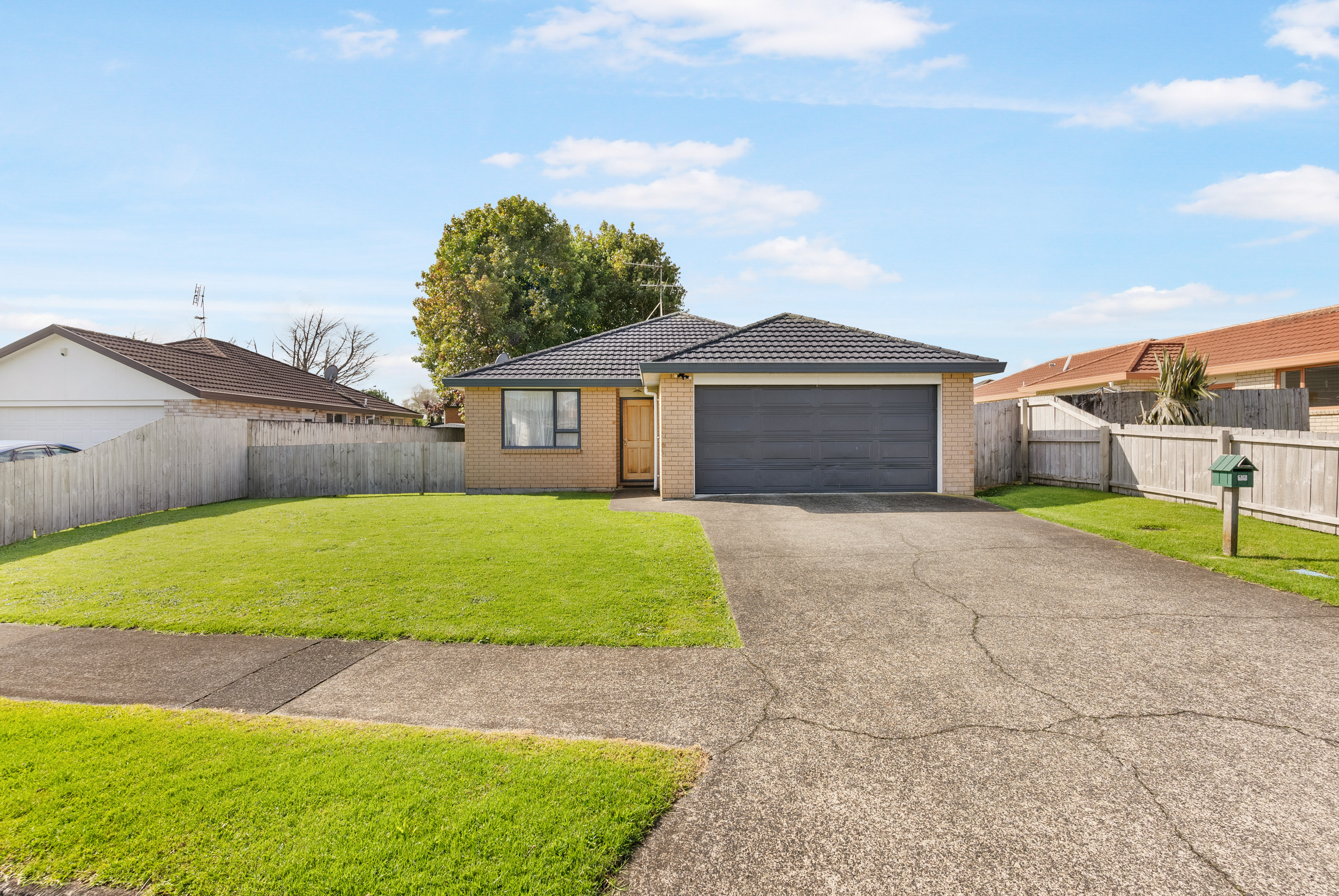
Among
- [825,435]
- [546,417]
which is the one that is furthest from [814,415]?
[546,417]

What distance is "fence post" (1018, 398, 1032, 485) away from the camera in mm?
15703

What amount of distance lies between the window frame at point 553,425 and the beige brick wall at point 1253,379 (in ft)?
68.0

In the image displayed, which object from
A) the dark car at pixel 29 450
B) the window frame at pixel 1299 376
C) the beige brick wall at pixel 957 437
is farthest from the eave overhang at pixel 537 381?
the window frame at pixel 1299 376

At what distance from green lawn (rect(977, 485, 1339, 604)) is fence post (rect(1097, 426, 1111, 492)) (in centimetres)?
20

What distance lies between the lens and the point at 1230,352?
22.6 metres

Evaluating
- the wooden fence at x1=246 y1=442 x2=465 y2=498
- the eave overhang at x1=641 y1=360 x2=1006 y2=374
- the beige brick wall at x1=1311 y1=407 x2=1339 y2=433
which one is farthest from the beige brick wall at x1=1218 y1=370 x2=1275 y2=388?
the wooden fence at x1=246 y1=442 x2=465 y2=498

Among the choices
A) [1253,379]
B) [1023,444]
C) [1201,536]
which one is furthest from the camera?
[1253,379]

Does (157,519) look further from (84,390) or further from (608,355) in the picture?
(608,355)

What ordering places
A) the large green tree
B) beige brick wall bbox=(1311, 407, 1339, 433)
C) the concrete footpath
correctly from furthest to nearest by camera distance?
the large green tree → beige brick wall bbox=(1311, 407, 1339, 433) → the concrete footpath

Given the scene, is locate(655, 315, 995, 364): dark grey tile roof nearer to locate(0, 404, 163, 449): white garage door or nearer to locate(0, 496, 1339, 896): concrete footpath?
locate(0, 496, 1339, 896): concrete footpath

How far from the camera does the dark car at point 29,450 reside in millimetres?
12570

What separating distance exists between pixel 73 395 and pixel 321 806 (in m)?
21.5

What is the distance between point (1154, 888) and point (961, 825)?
70 cm

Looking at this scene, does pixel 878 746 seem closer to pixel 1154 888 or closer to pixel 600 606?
pixel 1154 888
